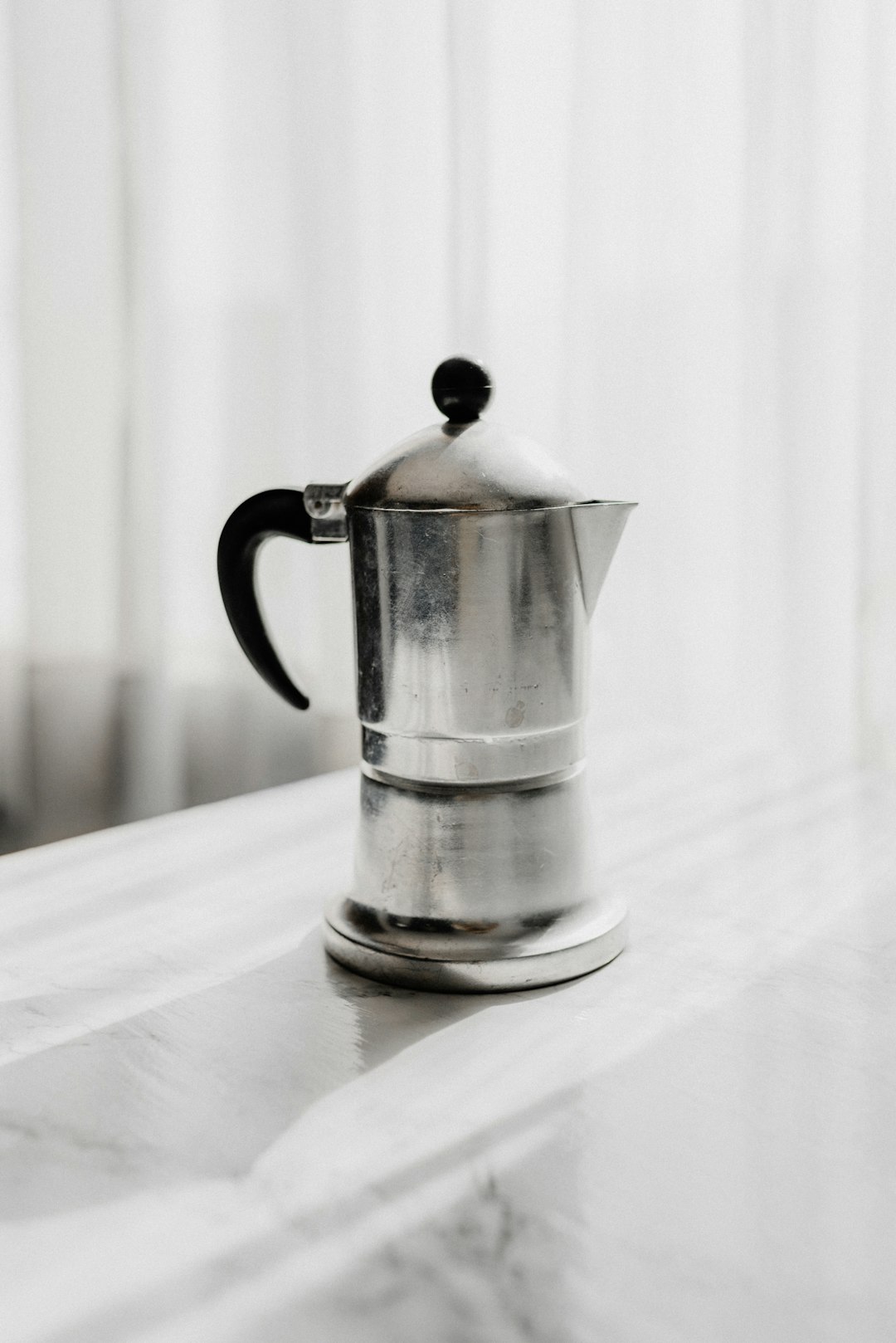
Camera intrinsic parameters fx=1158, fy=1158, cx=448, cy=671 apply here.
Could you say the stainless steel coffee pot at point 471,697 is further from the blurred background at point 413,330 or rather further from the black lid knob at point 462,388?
the blurred background at point 413,330

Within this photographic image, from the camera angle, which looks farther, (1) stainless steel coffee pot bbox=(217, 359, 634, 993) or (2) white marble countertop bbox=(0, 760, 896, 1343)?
(1) stainless steel coffee pot bbox=(217, 359, 634, 993)

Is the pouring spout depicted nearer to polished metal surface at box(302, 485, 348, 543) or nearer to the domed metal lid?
the domed metal lid

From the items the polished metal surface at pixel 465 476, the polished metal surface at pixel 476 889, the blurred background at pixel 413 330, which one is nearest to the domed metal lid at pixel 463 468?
the polished metal surface at pixel 465 476

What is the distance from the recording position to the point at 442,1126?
0.43 m

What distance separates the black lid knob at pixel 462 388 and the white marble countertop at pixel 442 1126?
0.28m

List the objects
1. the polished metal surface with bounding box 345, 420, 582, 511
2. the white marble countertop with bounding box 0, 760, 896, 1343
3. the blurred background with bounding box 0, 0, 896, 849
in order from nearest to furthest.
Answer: the white marble countertop with bounding box 0, 760, 896, 1343 → the polished metal surface with bounding box 345, 420, 582, 511 → the blurred background with bounding box 0, 0, 896, 849

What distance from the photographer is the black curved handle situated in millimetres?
579

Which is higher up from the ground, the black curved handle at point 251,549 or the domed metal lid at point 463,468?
the domed metal lid at point 463,468

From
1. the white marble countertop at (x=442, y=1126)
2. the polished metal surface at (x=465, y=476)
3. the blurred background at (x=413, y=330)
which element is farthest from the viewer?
the blurred background at (x=413, y=330)

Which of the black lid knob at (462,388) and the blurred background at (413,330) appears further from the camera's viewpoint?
the blurred background at (413,330)

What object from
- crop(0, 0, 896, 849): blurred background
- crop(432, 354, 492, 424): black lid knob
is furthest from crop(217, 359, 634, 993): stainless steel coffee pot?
crop(0, 0, 896, 849): blurred background

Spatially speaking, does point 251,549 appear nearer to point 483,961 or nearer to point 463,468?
point 463,468

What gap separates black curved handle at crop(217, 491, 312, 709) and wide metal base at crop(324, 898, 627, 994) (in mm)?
128

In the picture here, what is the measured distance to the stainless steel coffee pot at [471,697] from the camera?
519mm
